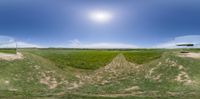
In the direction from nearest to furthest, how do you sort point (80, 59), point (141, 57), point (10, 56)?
point (10, 56), point (80, 59), point (141, 57)

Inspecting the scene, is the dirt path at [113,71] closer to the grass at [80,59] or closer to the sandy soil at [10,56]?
the grass at [80,59]

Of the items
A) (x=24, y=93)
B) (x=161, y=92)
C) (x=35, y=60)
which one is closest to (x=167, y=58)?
(x=161, y=92)

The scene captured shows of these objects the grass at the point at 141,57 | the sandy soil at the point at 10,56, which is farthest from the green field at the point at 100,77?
the sandy soil at the point at 10,56

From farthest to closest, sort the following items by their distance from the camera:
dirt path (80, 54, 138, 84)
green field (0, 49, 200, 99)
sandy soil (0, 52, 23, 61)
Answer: sandy soil (0, 52, 23, 61) → dirt path (80, 54, 138, 84) → green field (0, 49, 200, 99)

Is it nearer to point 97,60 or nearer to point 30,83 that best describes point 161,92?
point 30,83

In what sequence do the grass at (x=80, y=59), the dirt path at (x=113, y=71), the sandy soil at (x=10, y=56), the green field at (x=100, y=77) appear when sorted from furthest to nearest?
the grass at (x=80, y=59) → the sandy soil at (x=10, y=56) → the dirt path at (x=113, y=71) → the green field at (x=100, y=77)

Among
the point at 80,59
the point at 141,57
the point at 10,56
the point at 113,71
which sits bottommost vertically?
the point at 113,71

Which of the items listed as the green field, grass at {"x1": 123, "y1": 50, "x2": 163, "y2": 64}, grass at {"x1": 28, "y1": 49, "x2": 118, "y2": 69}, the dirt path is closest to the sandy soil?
the green field

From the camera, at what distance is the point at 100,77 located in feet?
205

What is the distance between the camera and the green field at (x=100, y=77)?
47.2 m

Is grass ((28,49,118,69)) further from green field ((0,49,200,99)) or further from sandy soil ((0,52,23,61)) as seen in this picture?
sandy soil ((0,52,23,61))

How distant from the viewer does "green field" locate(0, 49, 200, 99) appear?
4725cm

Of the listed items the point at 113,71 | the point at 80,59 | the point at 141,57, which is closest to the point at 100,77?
the point at 113,71

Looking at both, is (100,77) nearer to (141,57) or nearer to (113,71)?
(113,71)
